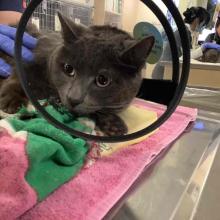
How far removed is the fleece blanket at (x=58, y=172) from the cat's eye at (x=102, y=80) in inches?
3.5

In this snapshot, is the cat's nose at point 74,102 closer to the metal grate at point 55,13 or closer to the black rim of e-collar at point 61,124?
the black rim of e-collar at point 61,124

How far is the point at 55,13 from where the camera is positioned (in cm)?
124

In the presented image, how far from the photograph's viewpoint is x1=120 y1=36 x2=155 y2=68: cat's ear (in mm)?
560

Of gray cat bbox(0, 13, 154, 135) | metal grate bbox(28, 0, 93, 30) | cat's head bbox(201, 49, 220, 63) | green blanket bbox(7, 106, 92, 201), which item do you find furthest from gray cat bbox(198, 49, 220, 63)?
green blanket bbox(7, 106, 92, 201)

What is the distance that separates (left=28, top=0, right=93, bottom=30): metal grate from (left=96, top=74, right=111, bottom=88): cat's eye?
0.49 meters

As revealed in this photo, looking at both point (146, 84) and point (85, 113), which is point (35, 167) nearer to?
point (85, 113)

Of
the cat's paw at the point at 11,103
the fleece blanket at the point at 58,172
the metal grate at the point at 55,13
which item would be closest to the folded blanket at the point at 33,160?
the fleece blanket at the point at 58,172

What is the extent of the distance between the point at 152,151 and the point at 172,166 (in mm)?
53

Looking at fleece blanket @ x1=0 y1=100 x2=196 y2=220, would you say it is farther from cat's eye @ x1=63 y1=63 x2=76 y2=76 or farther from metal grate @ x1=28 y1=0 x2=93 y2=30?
metal grate @ x1=28 y1=0 x2=93 y2=30

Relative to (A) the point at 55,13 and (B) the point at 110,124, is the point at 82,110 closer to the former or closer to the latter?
(B) the point at 110,124

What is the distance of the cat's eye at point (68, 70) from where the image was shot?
0.61 m

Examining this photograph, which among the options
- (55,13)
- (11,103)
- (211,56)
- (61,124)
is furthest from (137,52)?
(211,56)

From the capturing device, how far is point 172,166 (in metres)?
0.65

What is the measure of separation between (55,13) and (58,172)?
91cm
